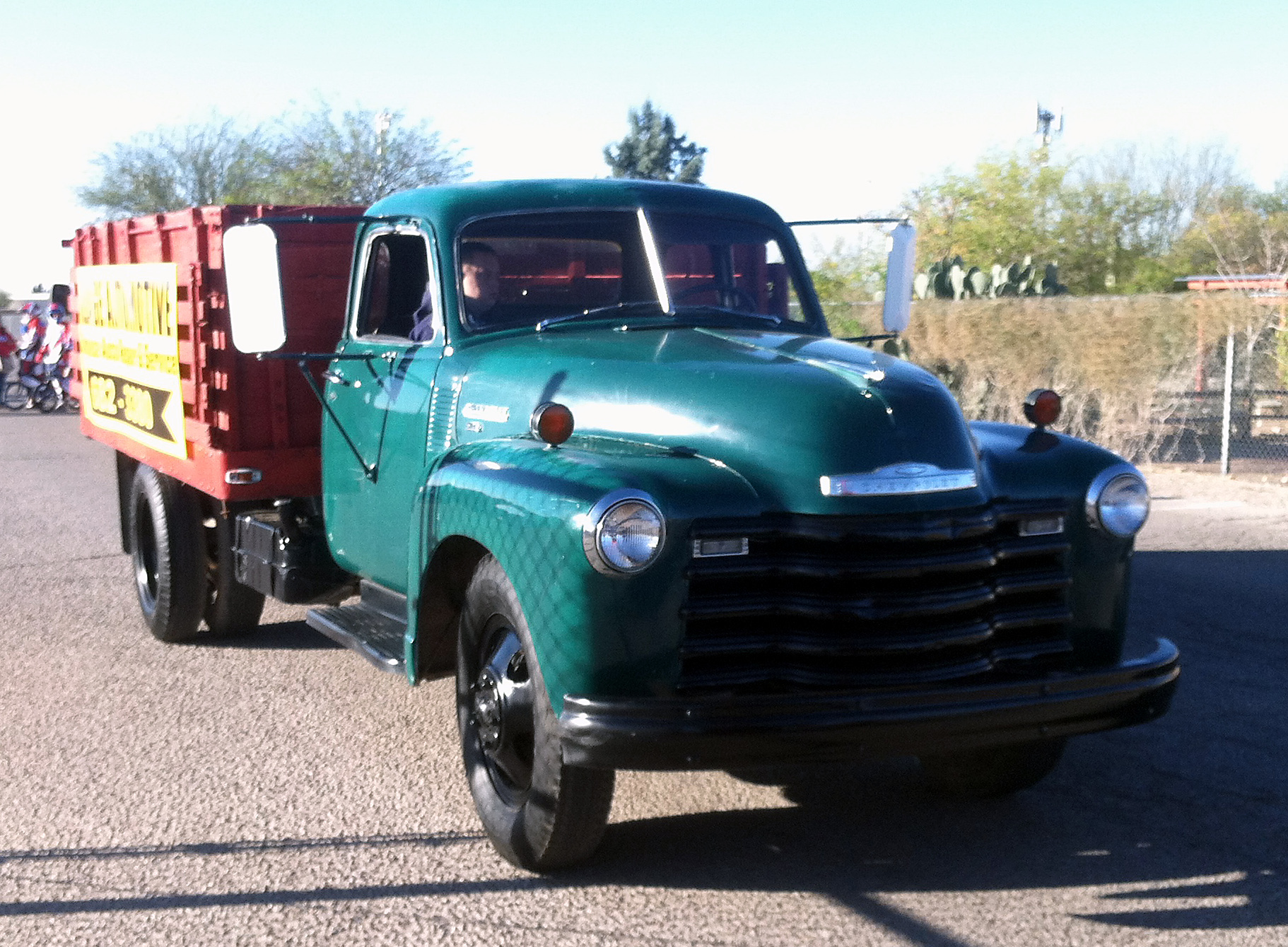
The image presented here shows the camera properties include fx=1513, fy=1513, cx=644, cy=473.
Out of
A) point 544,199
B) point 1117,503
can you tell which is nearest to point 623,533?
point 1117,503

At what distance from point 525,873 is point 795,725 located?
41.4 inches

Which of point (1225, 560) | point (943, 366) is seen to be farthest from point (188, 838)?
point (943, 366)

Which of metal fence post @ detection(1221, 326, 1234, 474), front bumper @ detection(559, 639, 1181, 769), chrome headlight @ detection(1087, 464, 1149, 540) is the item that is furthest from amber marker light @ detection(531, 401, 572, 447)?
metal fence post @ detection(1221, 326, 1234, 474)

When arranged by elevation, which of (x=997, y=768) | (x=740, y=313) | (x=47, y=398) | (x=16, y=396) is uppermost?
(x=740, y=313)

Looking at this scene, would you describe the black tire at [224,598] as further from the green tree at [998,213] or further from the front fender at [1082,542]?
the green tree at [998,213]

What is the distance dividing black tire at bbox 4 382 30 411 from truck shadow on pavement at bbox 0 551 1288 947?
24.1 metres

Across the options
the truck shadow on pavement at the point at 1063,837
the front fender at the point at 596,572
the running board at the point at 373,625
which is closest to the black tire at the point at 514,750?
the front fender at the point at 596,572

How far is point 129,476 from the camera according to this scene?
8602mm

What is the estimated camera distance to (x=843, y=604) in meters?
3.94

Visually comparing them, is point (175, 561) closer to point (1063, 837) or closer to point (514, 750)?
point (514, 750)

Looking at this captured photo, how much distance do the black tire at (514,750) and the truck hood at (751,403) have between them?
2.12 ft

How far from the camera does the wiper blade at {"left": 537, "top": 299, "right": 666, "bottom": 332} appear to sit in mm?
5244

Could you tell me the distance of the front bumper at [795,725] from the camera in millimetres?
3725

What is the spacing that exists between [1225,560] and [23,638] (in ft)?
23.4
